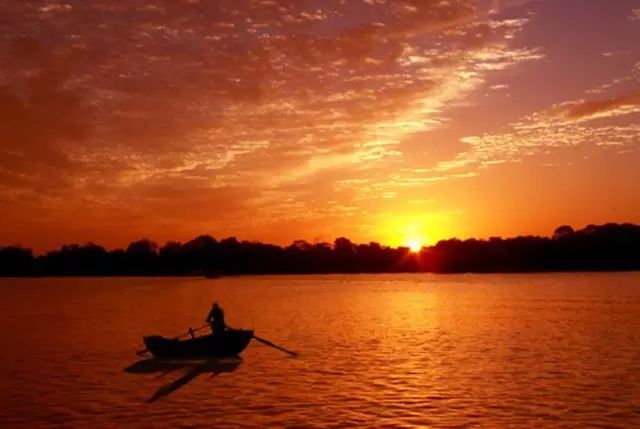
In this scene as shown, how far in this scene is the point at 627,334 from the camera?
1874 inches

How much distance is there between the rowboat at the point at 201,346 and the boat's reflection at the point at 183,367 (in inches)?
13.8

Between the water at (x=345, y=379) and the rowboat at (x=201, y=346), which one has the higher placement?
the rowboat at (x=201, y=346)

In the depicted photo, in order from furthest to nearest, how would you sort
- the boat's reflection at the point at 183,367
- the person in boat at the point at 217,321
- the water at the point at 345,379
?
the person in boat at the point at 217,321 → the boat's reflection at the point at 183,367 → the water at the point at 345,379

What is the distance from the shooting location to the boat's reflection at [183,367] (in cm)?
3047

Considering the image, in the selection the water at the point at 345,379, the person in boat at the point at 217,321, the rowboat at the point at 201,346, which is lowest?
the water at the point at 345,379

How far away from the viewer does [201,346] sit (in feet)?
115

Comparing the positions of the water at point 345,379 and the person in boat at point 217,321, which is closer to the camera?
the water at point 345,379

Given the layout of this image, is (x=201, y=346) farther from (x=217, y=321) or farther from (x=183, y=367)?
(x=183, y=367)

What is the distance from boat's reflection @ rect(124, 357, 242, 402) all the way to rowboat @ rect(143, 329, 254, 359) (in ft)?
1.15

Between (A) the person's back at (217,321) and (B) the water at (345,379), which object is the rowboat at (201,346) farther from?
(B) the water at (345,379)

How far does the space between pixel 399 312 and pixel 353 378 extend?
46019 mm

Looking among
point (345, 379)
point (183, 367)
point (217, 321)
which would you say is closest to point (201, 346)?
point (217, 321)

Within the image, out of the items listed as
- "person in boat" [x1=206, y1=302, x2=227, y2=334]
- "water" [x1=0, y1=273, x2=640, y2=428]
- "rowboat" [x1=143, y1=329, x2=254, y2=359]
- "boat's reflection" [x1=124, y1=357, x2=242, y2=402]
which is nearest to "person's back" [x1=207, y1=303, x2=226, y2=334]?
"person in boat" [x1=206, y1=302, x2=227, y2=334]

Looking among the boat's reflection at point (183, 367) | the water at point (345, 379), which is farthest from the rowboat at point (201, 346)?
the water at point (345, 379)
